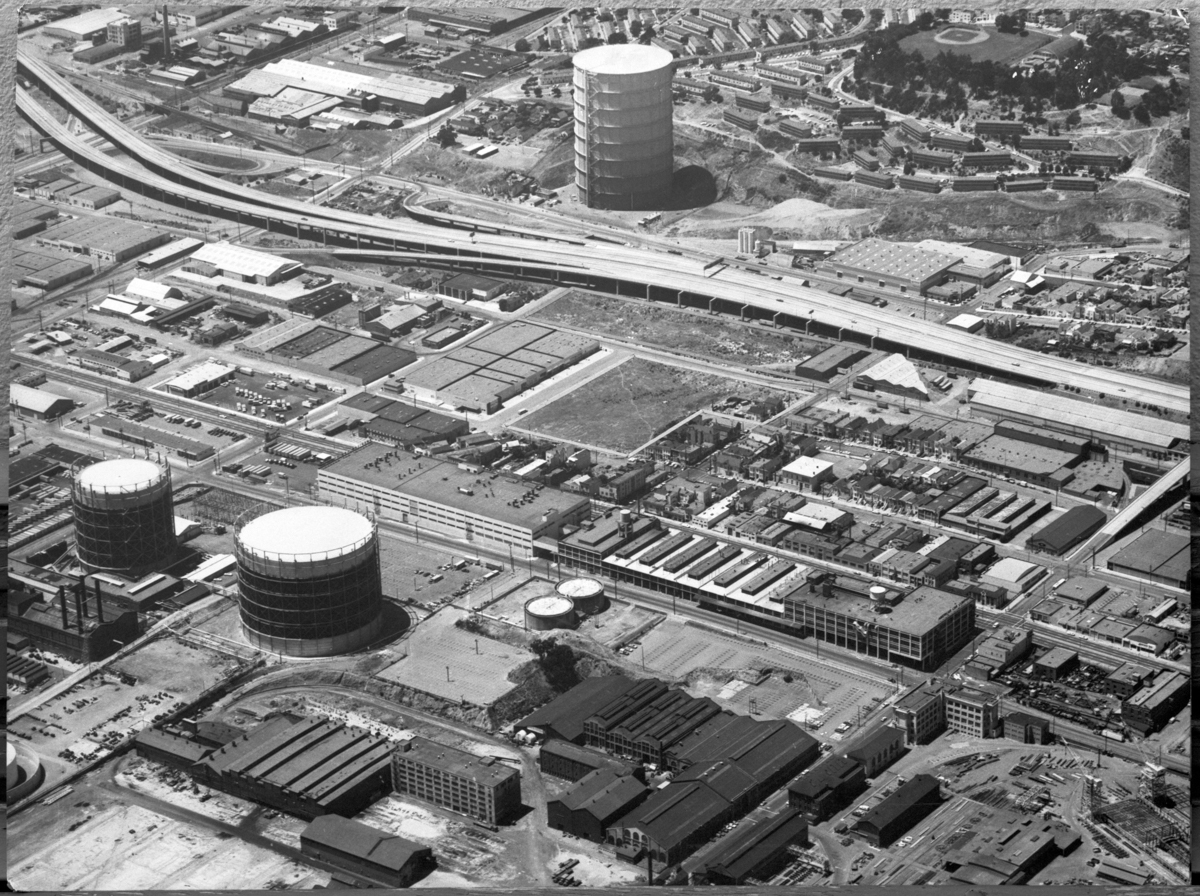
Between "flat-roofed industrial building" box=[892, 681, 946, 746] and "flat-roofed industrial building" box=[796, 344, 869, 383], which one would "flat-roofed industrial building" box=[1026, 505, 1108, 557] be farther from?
"flat-roofed industrial building" box=[796, 344, 869, 383]

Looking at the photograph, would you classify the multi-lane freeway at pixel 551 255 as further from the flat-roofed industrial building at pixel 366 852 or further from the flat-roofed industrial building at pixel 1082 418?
the flat-roofed industrial building at pixel 366 852

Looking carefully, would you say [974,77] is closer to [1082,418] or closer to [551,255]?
[551,255]

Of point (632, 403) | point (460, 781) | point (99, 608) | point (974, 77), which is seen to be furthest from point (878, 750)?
point (974, 77)

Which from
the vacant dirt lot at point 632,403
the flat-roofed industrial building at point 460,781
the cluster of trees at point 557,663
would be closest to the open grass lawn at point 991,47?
the vacant dirt lot at point 632,403

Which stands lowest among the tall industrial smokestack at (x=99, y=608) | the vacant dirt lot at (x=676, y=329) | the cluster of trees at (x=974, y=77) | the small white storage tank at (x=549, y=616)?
the vacant dirt lot at (x=676, y=329)

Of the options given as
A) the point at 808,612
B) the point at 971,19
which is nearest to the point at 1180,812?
the point at 808,612
